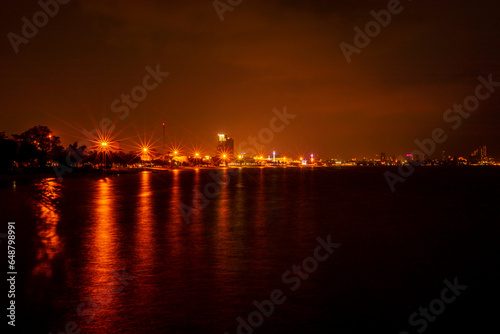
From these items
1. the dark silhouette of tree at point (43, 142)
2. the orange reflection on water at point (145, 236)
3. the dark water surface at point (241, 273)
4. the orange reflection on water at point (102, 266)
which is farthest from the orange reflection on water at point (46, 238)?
the dark silhouette of tree at point (43, 142)

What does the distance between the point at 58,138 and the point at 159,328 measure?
98.6 meters

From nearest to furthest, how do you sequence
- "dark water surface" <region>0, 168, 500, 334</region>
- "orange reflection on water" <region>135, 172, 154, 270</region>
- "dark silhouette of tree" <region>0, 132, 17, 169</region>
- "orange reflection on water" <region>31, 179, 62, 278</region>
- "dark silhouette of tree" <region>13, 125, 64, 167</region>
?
"dark water surface" <region>0, 168, 500, 334</region>, "orange reflection on water" <region>31, 179, 62, 278</region>, "orange reflection on water" <region>135, 172, 154, 270</region>, "dark silhouette of tree" <region>0, 132, 17, 169</region>, "dark silhouette of tree" <region>13, 125, 64, 167</region>

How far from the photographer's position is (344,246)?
12008mm

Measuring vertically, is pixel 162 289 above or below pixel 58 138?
below

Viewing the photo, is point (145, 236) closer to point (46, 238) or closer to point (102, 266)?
point (46, 238)

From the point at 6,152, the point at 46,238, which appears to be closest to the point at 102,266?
the point at 46,238

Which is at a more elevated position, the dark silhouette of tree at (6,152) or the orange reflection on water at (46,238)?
the dark silhouette of tree at (6,152)

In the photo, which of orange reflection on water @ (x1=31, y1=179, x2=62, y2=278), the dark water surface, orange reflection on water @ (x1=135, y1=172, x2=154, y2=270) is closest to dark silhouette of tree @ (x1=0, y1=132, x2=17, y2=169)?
→ orange reflection on water @ (x1=31, y1=179, x2=62, y2=278)

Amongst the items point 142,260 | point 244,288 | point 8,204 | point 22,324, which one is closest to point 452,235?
point 244,288

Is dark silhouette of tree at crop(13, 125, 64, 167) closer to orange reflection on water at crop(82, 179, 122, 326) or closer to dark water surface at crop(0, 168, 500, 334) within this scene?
orange reflection on water at crop(82, 179, 122, 326)

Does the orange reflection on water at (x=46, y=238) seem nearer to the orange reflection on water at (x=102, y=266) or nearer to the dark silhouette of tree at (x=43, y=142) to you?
the orange reflection on water at (x=102, y=266)

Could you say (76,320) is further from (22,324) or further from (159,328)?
(159,328)

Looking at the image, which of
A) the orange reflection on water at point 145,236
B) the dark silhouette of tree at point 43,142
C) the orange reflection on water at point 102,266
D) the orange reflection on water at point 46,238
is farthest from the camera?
the dark silhouette of tree at point 43,142

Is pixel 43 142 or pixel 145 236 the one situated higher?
pixel 43 142
